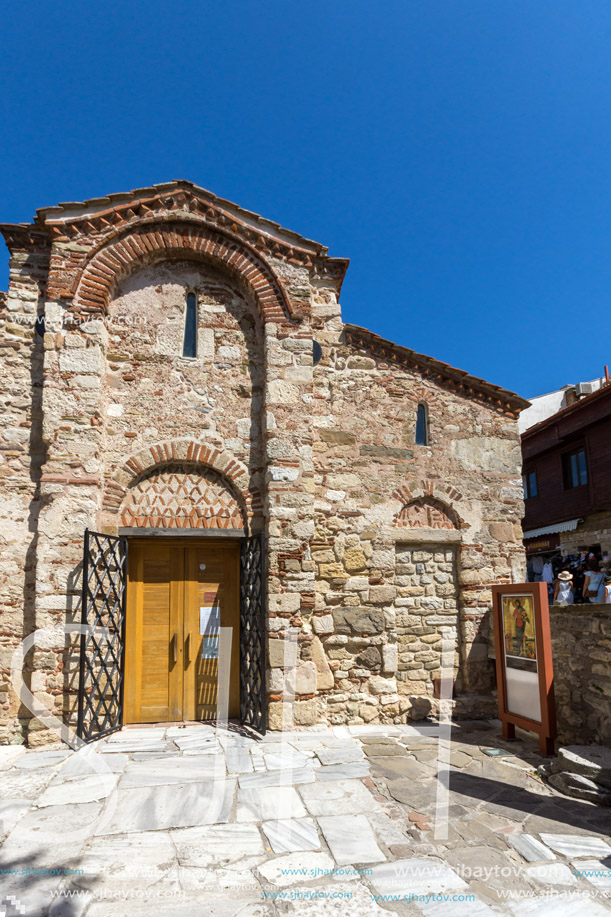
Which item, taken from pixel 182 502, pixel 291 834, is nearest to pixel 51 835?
pixel 291 834

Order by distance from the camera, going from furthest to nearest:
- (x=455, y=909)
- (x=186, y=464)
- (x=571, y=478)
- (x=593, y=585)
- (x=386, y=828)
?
(x=571, y=478) < (x=593, y=585) < (x=186, y=464) < (x=386, y=828) < (x=455, y=909)

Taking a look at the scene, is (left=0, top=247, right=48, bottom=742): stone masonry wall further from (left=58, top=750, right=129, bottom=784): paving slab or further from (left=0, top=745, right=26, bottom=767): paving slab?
(left=58, top=750, right=129, bottom=784): paving slab

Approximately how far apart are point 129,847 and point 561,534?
1459 centimetres

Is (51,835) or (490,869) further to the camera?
(51,835)

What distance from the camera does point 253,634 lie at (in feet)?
21.9

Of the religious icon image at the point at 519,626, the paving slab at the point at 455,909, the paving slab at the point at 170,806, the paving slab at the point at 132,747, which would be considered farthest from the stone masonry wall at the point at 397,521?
the paving slab at the point at 455,909

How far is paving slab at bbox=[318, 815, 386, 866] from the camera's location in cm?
376

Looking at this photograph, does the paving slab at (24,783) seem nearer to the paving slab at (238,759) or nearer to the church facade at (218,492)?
the church facade at (218,492)

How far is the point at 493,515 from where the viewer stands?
7.83 metres

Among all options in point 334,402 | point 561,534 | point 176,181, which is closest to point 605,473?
point 561,534

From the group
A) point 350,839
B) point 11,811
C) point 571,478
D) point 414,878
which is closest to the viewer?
point 414,878

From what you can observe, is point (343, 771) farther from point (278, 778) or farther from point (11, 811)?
point (11, 811)

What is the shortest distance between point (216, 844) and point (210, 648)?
2.94 meters

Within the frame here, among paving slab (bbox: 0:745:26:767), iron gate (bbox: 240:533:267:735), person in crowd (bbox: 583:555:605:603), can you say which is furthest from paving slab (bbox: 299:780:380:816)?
A: person in crowd (bbox: 583:555:605:603)
